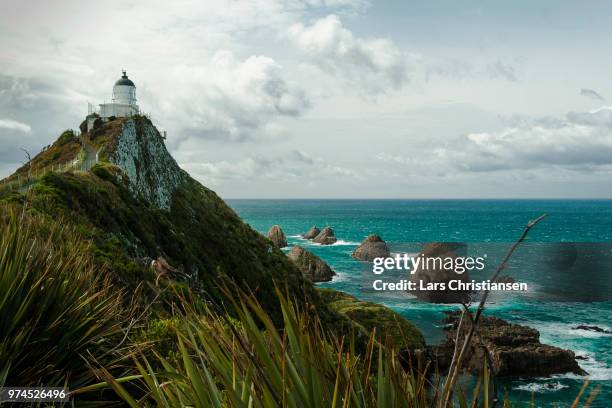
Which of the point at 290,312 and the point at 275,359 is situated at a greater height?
the point at 290,312

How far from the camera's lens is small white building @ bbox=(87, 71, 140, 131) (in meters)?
51.7

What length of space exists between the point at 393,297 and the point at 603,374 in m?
29.7

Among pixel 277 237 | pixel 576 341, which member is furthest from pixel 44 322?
pixel 277 237

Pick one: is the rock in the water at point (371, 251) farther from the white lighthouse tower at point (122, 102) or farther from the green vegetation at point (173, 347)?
the green vegetation at point (173, 347)

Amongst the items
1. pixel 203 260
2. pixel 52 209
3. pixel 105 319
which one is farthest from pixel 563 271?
pixel 105 319

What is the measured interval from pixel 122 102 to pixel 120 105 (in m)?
1.03

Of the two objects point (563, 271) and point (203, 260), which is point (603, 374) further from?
point (563, 271)

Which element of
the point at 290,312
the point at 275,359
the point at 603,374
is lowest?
the point at 603,374

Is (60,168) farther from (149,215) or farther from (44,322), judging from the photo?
(44,322)

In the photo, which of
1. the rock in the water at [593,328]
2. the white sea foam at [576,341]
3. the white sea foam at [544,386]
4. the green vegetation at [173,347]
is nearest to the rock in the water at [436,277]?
the white sea foam at [576,341]

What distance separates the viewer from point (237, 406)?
7.57ft

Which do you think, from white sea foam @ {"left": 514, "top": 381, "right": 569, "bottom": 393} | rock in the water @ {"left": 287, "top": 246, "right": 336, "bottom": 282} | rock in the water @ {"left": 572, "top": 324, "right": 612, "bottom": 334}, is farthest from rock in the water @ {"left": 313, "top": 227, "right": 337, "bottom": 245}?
white sea foam @ {"left": 514, "top": 381, "right": 569, "bottom": 393}

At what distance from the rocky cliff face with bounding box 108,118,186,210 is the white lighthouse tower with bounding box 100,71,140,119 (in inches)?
170

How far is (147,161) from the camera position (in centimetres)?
4378
